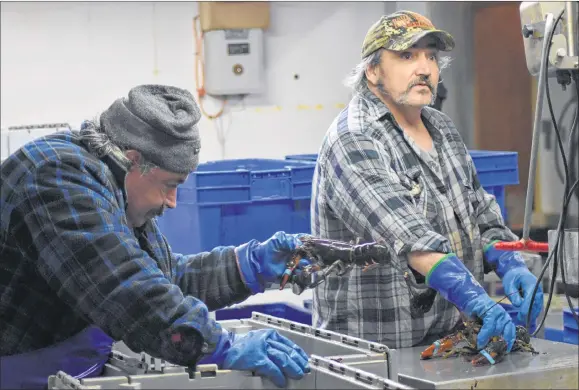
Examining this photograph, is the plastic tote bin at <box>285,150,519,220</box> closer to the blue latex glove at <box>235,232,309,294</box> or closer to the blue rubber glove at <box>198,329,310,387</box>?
the blue latex glove at <box>235,232,309,294</box>

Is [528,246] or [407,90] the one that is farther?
[407,90]

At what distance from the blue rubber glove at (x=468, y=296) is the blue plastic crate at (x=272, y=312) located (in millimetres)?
1453

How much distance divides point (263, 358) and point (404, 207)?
A: 0.74 metres

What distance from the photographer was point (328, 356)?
225 centimetres

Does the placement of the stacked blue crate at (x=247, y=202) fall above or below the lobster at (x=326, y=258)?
below

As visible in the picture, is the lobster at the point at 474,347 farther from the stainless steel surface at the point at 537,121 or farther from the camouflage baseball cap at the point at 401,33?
the camouflage baseball cap at the point at 401,33

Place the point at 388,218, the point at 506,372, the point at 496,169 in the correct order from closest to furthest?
the point at 506,372, the point at 388,218, the point at 496,169

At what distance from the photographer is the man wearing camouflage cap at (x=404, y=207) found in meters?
2.58

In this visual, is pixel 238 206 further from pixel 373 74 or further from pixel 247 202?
pixel 373 74

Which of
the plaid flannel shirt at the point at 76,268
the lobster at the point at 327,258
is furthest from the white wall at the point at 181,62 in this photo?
the plaid flannel shirt at the point at 76,268

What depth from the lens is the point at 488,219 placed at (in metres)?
2.93

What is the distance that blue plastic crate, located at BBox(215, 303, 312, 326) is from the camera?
3953mm

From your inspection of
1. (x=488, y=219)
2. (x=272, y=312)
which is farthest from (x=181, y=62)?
(x=488, y=219)

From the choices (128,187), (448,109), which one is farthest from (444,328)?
(448,109)
